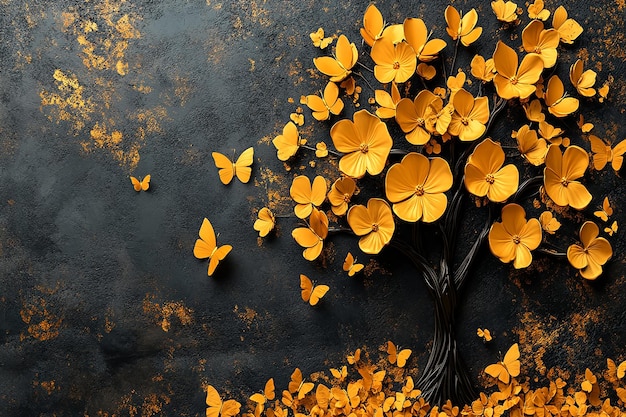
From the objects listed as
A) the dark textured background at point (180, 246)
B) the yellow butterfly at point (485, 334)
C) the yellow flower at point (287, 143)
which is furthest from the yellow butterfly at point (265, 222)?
the yellow butterfly at point (485, 334)

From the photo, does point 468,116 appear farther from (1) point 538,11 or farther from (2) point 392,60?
(1) point 538,11

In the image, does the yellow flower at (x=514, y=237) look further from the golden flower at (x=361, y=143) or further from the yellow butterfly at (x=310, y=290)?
the yellow butterfly at (x=310, y=290)

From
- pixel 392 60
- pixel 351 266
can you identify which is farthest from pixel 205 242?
pixel 392 60

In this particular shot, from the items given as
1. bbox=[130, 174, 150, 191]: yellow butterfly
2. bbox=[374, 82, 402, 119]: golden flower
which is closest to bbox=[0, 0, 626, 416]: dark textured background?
bbox=[130, 174, 150, 191]: yellow butterfly

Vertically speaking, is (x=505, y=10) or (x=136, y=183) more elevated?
(x=505, y=10)

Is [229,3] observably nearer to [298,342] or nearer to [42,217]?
[42,217]

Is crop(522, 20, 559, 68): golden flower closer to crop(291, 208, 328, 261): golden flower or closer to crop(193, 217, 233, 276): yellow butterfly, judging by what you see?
crop(291, 208, 328, 261): golden flower
